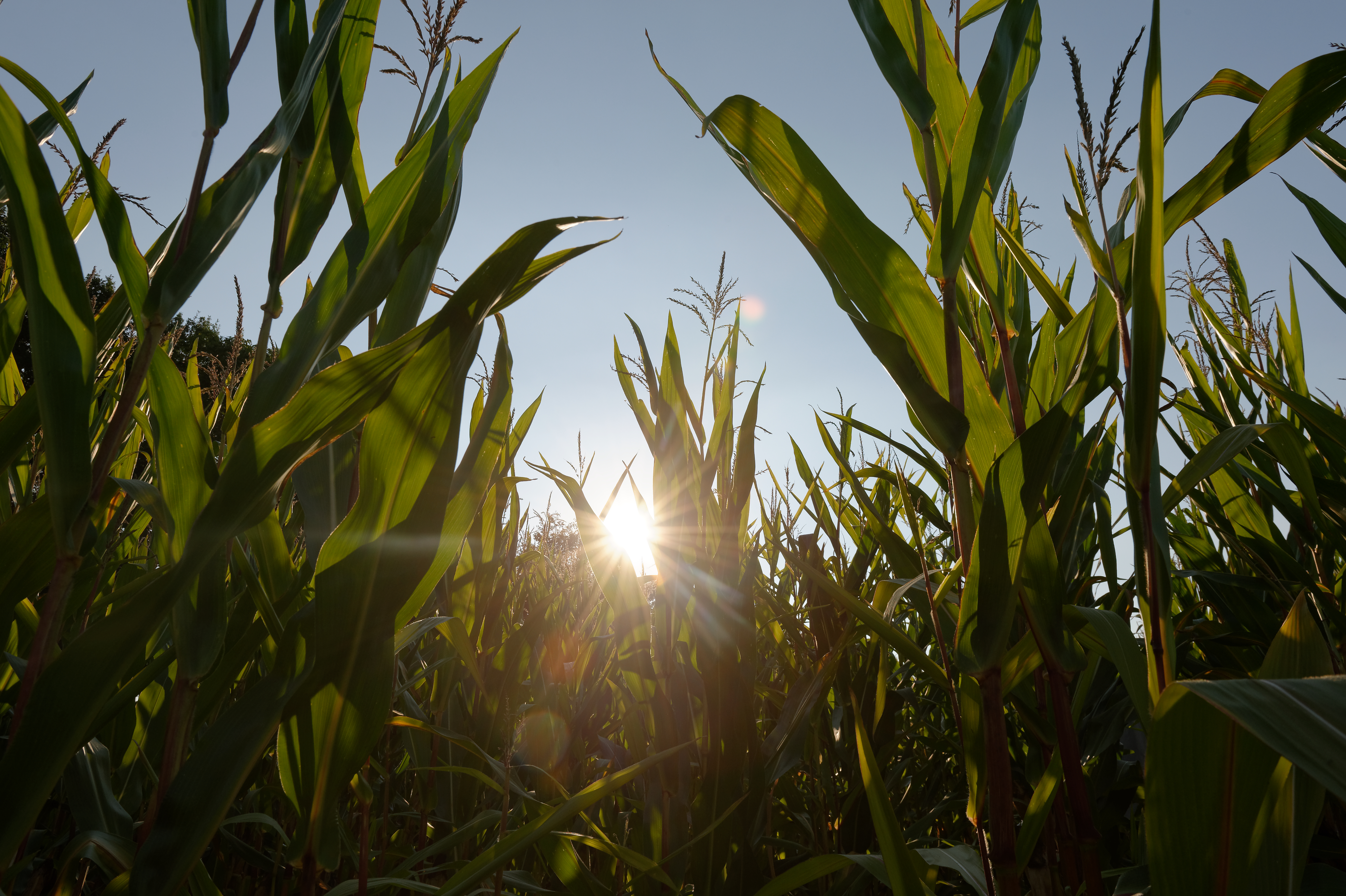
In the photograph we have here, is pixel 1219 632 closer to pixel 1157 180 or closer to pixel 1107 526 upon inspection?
pixel 1107 526

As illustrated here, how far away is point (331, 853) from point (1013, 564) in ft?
2.21

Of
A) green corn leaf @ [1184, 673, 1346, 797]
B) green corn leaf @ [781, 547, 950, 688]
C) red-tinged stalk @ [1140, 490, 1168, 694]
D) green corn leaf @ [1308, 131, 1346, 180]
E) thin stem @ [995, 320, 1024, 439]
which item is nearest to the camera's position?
green corn leaf @ [1184, 673, 1346, 797]

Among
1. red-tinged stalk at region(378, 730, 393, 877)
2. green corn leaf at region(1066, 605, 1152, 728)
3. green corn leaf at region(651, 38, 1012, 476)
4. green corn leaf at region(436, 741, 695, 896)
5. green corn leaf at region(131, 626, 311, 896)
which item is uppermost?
green corn leaf at region(651, 38, 1012, 476)

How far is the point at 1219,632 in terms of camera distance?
46.1 inches

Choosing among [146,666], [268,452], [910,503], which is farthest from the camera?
[910,503]

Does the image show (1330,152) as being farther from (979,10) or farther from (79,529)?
(79,529)

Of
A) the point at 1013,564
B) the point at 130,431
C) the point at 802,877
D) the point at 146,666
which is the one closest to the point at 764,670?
the point at 802,877

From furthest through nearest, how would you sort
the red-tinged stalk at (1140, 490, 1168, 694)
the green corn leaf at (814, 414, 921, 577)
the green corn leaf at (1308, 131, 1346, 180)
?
the green corn leaf at (814, 414, 921, 577) < the green corn leaf at (1308, 131, 1346, 180) < the red-tinged stalk at (1140, 490, 1168, 694)

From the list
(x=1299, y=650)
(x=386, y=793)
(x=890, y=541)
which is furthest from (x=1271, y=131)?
(x=386, y=793)

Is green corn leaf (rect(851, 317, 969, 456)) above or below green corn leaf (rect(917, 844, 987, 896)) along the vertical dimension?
above

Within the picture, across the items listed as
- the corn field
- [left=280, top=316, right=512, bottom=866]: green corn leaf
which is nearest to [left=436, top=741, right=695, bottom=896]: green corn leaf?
the corn field

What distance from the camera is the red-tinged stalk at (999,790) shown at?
0.58 m

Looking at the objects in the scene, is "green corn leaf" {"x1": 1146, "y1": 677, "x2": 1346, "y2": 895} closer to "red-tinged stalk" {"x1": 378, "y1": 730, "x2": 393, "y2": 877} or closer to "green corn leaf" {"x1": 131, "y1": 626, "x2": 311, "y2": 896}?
"green corn leaf" {"x1": 131, "y1": 626, "x2": 311, "y2": 896}

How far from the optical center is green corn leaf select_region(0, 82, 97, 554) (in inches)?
19.7
